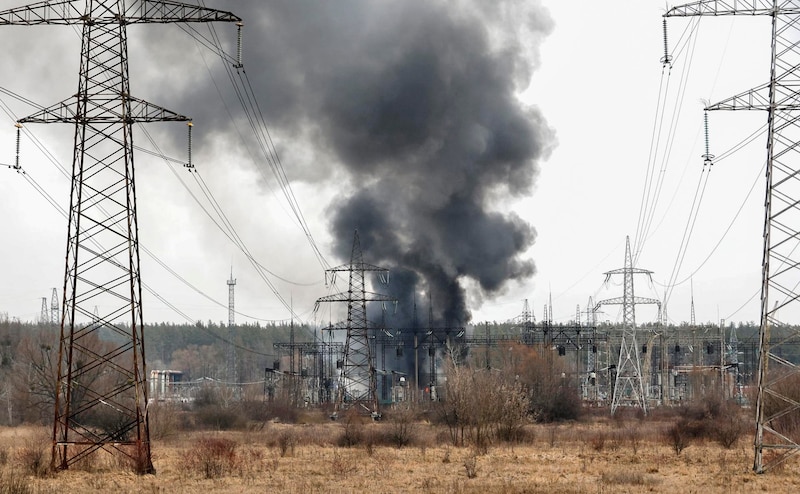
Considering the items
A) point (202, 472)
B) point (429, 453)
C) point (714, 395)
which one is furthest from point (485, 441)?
point (714, 395)

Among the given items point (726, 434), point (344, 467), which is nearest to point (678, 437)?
point (726, 434)

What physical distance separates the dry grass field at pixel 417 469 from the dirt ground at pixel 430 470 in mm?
44

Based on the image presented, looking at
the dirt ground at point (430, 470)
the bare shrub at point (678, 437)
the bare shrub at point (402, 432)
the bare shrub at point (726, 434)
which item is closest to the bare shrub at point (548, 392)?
the bare shrub at point (678, 437)

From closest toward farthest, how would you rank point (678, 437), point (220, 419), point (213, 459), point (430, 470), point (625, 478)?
point (625, 478), point (213, 459), point (430, 470), point (678, 437), point (220, 419)

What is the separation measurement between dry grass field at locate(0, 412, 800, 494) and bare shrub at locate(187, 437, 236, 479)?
0.17 feet

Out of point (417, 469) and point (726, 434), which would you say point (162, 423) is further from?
point (726, 434)

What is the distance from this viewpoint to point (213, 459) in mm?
32781

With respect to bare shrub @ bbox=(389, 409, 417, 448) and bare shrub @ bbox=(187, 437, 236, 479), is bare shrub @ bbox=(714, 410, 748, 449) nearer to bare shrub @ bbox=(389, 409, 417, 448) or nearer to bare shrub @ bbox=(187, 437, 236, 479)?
bare shrub @ bbox=(389, 409, 417, 448)

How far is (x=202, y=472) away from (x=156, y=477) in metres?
2.14

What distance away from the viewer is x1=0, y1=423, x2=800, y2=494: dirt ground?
87.9 ft

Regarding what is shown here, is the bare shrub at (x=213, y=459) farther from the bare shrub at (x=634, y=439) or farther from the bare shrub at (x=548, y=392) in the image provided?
Answer: the bare shrub at (x=548, y=392)

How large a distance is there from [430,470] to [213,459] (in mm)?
7438

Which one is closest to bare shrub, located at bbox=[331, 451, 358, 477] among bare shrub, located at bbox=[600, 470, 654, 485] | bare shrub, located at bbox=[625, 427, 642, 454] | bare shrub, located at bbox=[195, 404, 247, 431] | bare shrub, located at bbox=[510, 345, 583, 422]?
bare shrub, located at bbox=[600, 470, 654, 485]

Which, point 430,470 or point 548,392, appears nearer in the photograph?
point 430,470
